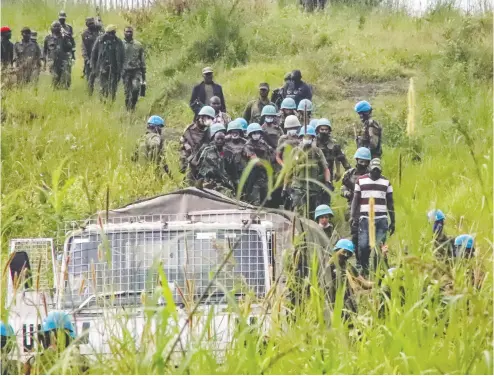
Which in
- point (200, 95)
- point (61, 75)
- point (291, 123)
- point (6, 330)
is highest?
point (61, 75)

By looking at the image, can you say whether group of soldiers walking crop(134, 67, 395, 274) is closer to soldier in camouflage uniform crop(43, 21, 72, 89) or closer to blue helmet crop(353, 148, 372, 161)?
blue helmet crop(353, 148, 372, 161)

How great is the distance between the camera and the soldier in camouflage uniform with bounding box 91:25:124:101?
1900cm

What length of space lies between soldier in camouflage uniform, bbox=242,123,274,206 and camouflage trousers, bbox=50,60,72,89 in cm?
922

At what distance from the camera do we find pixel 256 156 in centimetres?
1223

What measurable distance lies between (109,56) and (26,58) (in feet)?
8.67

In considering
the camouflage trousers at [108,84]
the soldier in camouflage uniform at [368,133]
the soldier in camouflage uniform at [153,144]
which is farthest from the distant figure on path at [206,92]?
the soldier in camouflage uniform at [368,133]

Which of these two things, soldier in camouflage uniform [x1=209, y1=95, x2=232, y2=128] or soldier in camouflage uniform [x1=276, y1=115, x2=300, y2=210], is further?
soldier in camouflage uniform [x1=209, y1=95, x2=232, y2=128]

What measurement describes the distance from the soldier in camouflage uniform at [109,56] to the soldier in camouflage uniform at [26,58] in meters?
1.87

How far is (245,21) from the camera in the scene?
27.4m

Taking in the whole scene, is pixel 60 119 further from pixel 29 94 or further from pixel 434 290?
pixel 434 290

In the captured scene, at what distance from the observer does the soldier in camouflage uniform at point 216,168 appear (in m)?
12.2

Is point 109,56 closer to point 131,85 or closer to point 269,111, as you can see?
point 131,85

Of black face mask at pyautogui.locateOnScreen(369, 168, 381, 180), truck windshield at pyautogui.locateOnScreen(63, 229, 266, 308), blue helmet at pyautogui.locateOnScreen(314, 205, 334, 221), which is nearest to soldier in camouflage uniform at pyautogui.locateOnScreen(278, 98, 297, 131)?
black face mask at pyautogui.locateOnScreen(369, 168, 381, 180)

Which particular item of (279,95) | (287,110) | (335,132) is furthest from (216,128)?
(335,132)
